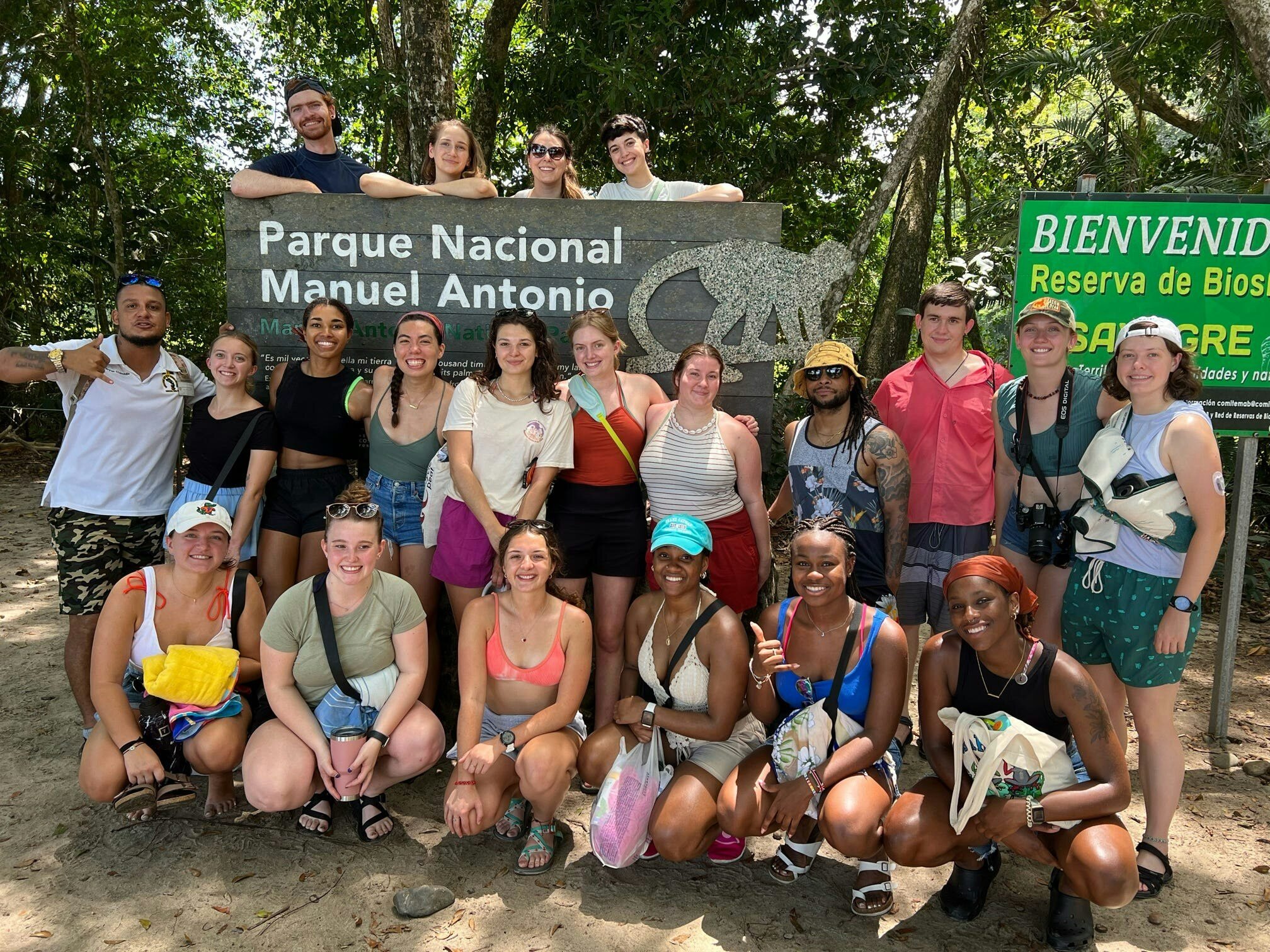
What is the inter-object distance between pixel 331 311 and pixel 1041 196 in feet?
11.3

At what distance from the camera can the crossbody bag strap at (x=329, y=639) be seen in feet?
11.6

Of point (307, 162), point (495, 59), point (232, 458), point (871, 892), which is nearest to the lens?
point (871, 892)

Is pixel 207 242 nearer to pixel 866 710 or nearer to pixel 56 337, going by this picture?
pixel 56 337

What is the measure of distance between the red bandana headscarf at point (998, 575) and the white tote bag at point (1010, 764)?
15.5 inches

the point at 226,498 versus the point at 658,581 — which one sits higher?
the point at 226,498

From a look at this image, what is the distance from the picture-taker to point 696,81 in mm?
8398

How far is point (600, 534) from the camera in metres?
4.09

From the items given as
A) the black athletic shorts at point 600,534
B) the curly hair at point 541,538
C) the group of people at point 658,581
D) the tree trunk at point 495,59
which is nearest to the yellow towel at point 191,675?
the group of people at point 658,581

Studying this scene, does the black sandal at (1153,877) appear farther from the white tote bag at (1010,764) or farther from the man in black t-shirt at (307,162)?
the man in black t-shirt at (307,162)

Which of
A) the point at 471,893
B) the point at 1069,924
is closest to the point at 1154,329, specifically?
the point at 1069,924

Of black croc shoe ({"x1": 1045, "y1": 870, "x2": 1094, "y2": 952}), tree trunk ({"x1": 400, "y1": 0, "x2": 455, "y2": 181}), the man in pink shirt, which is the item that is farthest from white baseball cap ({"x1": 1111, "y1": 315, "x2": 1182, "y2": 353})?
tree trunk ({"x1": 400, "y1": 0, "x2": 455, "y2": 181})

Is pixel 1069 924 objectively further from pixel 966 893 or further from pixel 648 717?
pixel 648 717

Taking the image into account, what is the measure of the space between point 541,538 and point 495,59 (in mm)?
7728

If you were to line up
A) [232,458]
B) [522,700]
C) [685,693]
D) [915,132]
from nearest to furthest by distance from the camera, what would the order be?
[685,693]
[522,700]
[232,458]
[915,132]
